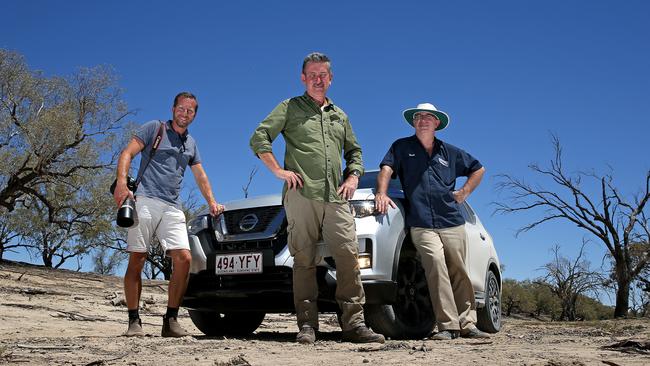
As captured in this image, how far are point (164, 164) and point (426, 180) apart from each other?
7.37ft

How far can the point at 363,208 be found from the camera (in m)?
5.21

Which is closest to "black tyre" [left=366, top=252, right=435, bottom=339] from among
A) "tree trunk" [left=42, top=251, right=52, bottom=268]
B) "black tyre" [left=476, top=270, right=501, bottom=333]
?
"black tyre" [left=476, top=270, right=501, bottom=333]

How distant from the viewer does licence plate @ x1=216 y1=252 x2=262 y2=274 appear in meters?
5.21

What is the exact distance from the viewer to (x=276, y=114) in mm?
4965

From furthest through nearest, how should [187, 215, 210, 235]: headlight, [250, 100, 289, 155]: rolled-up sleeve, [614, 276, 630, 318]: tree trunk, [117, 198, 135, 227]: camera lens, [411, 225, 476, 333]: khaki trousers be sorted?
[614, 276, 630, 318]: tree trunk < [187, 215, 210, 235]: headlight < [411, 225, 476, 333]: khaki trousers < [117, 198, 135, 227]: camera lens < [250, 100, 289, 155]: rolled-up sleeve

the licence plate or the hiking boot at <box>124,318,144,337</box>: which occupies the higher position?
the licence plate

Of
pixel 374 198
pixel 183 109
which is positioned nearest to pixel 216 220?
pixel 183 109

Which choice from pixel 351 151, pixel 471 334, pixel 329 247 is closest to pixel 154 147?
pixel 351 151

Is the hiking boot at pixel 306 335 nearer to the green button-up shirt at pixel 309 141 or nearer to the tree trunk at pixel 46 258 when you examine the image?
the green button-up shirt at pixel 309 141

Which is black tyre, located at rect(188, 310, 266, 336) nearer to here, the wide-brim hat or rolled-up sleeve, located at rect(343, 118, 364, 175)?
rolled-up sleeve, located at rect(343, 118, 364, 175)

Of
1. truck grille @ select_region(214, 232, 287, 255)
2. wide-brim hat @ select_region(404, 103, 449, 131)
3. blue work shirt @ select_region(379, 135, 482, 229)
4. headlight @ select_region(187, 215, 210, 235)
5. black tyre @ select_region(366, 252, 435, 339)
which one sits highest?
wide-brim hat @ select_region(404, 103, 449, 131)

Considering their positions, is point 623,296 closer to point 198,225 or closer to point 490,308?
point 490,308

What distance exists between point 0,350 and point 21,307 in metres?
5.78

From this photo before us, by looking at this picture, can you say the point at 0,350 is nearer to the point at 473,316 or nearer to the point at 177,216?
the point at 177,216
